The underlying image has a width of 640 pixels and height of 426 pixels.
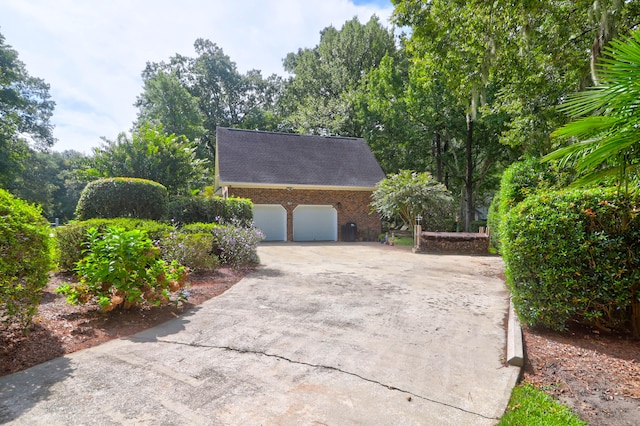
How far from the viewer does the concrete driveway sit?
227 cm

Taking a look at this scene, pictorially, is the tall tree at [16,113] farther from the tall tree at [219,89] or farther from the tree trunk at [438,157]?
the tree trunk at [438,157]

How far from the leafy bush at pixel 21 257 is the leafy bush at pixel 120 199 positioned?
6.71 metres

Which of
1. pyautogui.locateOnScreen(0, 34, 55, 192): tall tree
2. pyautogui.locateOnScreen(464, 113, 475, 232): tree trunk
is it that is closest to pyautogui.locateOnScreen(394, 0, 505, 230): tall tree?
pyautogui.locateOnScreen(464, 113, 475, 232): tree trunk

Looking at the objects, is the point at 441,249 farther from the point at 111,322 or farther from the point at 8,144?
the point at 8,144

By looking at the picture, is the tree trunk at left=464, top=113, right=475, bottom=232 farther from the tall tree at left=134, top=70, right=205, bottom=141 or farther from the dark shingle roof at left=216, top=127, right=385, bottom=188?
the tall tree at left=134, top=70, right=205, bottom=141

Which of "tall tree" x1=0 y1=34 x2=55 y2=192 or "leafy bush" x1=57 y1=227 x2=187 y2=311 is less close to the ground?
"tall tree" x1=0 y1=34 x2=55 y2=192

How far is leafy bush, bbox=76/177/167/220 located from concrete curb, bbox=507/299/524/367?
32.0 feet

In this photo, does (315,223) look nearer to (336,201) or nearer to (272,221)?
(336,201)

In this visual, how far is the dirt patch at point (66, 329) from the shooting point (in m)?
3.05

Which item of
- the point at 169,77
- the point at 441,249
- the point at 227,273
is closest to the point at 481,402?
the point at 227,273

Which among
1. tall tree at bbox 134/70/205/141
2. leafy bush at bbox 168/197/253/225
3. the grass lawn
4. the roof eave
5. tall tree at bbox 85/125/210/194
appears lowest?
the grass lawn

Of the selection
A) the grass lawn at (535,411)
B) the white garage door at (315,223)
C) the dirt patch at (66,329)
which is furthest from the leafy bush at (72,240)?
the white garage door at (315,223)

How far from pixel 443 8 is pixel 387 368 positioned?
667cm

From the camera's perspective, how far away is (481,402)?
2.50m
